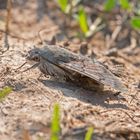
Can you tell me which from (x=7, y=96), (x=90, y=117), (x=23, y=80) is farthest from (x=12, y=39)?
(x=90, y=117)

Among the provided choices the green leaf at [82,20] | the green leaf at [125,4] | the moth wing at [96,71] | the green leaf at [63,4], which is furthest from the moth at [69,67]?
the green leaf at [125,4]

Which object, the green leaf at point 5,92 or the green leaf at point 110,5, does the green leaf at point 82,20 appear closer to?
the green leaf at point 110,5

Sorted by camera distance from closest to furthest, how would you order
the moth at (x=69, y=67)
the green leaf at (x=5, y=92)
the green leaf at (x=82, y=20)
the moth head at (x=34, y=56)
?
the green leaf at (x=5, y=92) < the moth at (x=69, y=67) < the moth head at (x=34, y=56) < the green leaf at (x=82, y=20)

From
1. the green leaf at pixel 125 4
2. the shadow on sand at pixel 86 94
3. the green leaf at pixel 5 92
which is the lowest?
the shadow on sand at pixel 86 94

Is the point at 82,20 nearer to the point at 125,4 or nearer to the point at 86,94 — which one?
the point at 125,4

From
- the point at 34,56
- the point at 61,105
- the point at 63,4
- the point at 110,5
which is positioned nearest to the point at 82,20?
the point at 63,4

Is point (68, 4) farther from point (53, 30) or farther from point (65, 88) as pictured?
point (65, 88)

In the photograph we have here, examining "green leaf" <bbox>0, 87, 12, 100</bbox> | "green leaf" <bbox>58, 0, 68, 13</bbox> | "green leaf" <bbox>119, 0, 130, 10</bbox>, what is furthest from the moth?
"green leaf" <bbox>119, 0, 130, 10</bbox>

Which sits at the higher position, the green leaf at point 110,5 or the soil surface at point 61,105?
the green leaf at point 110,5
